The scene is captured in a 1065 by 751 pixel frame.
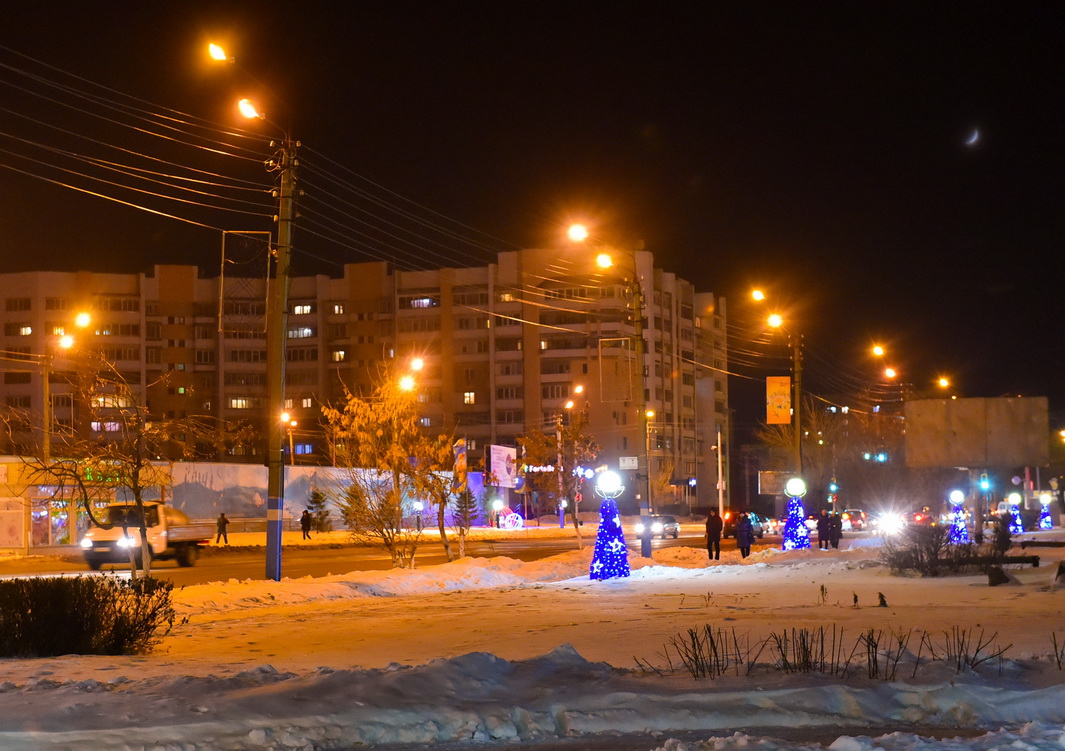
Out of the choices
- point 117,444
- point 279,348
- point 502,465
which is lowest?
point 502,465

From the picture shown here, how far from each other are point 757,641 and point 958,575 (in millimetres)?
11604

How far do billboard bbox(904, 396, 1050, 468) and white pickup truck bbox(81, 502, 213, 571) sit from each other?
2173cm

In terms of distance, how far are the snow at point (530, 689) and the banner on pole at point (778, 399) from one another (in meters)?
20.4

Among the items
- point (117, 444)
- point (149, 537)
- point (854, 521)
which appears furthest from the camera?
point (854, 521)

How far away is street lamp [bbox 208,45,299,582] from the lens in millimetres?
23181

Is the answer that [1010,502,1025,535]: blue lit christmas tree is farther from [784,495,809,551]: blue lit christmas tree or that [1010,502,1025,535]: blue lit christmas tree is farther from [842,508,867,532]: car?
[784,495,809,551]: blue lit christmas tree

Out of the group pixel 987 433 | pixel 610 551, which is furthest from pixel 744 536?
pixel 610 551

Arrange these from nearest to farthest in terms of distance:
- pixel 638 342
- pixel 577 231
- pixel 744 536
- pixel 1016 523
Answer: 1. pixel 577 231
2. pixel 638 342
3. pixel 744 536
4. pixel 1016 523

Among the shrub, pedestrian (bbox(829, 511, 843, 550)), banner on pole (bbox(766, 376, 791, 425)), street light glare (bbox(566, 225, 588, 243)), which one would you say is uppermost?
street light glare (bbox(566, 225, 588, 243))

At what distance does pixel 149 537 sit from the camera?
33.4 m

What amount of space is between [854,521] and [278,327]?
51560 mm

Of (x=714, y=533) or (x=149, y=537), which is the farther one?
(x=149, y=537)

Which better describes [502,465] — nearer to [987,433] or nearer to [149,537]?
[149,537]

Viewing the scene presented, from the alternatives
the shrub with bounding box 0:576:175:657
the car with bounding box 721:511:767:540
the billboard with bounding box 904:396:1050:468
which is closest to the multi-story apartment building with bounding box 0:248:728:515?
the car with bounding box 721:511:767:540
